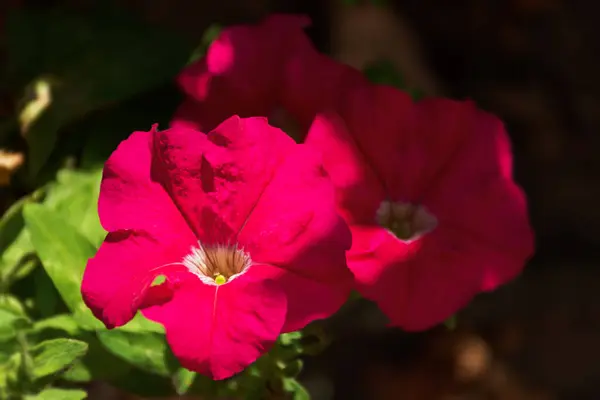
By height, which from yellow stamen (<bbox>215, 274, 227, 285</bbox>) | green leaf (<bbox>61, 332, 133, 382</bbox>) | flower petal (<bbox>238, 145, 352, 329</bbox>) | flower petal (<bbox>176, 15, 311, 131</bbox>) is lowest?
green leaf (<bbox>61, 332, 133, 382</bbox>)

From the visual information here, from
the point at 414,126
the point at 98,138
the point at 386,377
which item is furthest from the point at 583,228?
the point at 98,138

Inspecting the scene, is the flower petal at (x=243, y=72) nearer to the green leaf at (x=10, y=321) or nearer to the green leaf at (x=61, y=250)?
the green leaf at (x=61, y=250)

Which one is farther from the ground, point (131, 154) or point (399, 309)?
point (131, 154)

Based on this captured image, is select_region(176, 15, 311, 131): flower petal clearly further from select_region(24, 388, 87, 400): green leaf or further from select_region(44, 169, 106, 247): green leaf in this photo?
select_region(24, 388, 87, 400): green leaf

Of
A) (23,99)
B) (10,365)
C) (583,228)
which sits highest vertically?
(23,99)

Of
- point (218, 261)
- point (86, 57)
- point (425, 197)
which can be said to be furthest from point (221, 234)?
point (86, 57)

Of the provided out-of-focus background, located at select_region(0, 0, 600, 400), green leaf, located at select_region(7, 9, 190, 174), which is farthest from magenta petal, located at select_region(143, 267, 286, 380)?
out-of-focus background, located at select_region(0, 0, 600, 400)

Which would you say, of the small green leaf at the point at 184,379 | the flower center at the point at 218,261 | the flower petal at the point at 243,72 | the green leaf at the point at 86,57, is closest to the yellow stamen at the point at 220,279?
the flower center at the point at 218,261

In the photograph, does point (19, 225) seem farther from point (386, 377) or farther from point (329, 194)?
point (386, 377)
